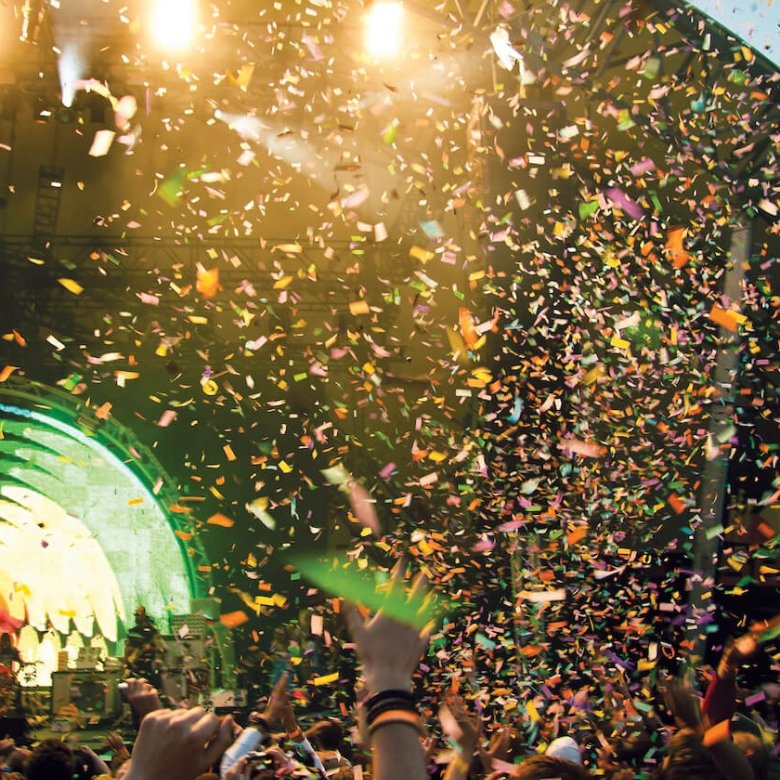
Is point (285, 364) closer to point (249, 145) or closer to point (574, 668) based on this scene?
point (249, 145)

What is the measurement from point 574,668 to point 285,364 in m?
5.27

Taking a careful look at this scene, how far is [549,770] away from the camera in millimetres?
2104

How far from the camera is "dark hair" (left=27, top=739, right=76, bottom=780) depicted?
2.90 m

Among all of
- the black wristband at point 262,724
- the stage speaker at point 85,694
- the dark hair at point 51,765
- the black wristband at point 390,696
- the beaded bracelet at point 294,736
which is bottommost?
the black wristband at point 390,696

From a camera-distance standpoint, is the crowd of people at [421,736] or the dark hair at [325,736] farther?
the dark hair at [325,736]

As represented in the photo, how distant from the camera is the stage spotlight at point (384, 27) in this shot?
31.9ft

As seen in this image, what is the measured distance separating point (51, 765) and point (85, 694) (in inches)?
289

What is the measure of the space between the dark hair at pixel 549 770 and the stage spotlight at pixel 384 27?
28.1 feet

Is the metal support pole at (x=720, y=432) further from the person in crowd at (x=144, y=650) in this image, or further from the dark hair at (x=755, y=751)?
the person in crowd at (x=144, y=650)

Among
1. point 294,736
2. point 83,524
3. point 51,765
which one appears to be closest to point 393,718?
point 51,765

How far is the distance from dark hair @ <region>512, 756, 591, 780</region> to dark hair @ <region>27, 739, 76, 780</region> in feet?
4.79

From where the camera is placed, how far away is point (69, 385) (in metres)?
10.8

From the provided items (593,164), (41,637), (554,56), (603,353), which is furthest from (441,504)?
(41,637)

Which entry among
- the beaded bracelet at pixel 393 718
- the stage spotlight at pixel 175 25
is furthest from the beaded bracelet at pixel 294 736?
the stage spotlight at pixel 175 25
